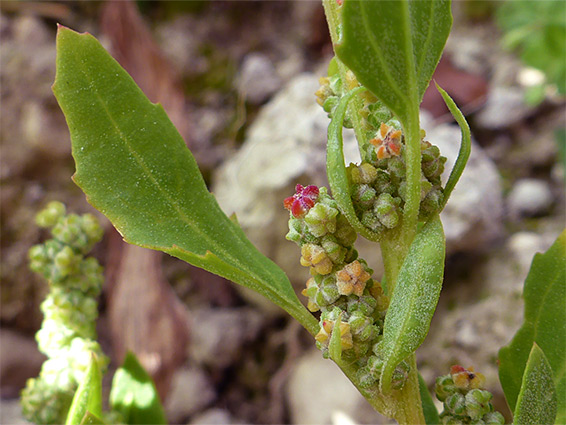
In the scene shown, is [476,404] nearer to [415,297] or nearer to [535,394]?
[535,394]

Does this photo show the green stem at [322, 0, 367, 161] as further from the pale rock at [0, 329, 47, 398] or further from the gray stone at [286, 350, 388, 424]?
the pale rock at [0, 329, 47, 398]

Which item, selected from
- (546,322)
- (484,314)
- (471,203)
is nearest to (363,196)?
(546,322)

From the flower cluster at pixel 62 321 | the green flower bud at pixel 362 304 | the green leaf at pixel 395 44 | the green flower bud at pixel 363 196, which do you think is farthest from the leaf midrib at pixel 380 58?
the flower cluster at pixel 62 321

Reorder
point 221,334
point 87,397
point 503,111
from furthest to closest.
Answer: point 503,111 < point 221,334 < point 87,397

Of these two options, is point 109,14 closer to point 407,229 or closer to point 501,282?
point 501,282

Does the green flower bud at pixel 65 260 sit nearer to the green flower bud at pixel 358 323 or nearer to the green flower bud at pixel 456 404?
the green flower bud at pixel 358 323

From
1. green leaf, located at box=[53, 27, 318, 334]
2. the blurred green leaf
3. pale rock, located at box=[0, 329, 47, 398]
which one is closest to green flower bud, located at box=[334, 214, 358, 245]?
green leaf, located at box=[53, 27, 318, 334]
